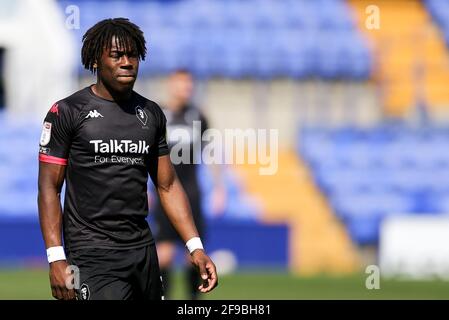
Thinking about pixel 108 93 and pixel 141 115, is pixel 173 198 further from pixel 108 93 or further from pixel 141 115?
pixel 108 93

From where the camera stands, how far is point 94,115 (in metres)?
5.77

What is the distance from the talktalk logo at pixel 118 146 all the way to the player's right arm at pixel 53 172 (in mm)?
146

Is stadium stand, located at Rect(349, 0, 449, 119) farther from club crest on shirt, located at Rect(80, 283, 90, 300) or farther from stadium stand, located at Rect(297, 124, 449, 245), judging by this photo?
club crest on shirt, located at Rect(80, 283, 90, 300)

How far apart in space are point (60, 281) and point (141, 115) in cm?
95

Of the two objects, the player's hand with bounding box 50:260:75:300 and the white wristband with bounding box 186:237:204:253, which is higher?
the white wristband with bounding box 186:237:204:253

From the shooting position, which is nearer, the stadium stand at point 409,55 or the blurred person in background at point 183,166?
the blurred person in background at point 183,166

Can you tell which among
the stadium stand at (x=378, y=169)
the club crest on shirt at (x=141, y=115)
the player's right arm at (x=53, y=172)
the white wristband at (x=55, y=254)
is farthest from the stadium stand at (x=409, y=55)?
the white wristband at (x=55, y=254)

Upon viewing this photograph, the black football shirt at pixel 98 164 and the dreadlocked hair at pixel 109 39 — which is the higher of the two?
the dreadlocked hair at pixel 109 39

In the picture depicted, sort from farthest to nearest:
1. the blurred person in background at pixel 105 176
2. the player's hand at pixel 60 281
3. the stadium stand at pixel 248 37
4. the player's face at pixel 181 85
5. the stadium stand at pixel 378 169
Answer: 1. the stadium stand at pixel 248 37
2. the stadium stand at pixel 378 169
3. the player's face at pixel 181 85
4. the blurred person in background at pixel 105 176
5. the player's hand at pixel 60 281

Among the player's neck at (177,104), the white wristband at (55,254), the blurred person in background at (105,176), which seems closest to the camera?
the white wristband at (55,254)

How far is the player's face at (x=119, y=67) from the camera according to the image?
5.73 m

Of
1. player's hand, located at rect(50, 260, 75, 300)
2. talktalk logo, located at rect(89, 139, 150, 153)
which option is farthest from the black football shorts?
talktalk logo, located at rect(89, 139, 150, 153)

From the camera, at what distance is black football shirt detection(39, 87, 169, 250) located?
226 inches

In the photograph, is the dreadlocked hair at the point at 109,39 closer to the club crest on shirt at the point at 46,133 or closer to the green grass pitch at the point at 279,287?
the club crest on shirt at the point at 46,133
